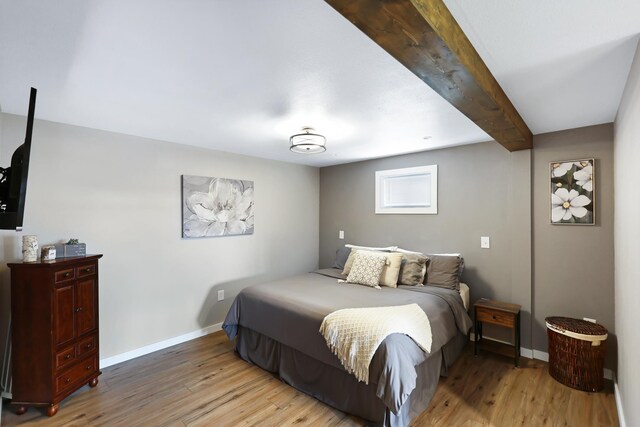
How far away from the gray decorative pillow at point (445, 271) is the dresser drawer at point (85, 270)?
319 centimetres

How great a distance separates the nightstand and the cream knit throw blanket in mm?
980

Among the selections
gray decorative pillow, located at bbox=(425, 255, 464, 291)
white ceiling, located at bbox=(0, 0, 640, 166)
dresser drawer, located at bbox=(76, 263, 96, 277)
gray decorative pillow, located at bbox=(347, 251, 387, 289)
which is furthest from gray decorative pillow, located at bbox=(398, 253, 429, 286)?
dresser drawer, located at bbox=(76, 263, 96, 277)

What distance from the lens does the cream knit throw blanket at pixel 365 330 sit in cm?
197

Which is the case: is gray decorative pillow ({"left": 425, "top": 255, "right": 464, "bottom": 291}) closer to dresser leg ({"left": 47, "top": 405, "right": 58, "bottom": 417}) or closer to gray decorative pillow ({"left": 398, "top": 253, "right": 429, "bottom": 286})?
gray decorative pillow ({"left": 398, "top": 253, "right": 429, "bottom": 286})

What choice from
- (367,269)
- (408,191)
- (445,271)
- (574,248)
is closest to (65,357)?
(367,269)

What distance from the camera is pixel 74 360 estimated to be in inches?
91.4

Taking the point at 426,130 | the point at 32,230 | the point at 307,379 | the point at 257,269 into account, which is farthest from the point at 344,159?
the point at 32,230

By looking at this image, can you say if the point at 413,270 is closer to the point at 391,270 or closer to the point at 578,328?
the point at 391,270

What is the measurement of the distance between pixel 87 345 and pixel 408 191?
3.73 metres

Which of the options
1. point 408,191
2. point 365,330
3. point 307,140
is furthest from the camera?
point 408,191

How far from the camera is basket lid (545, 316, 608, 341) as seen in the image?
7.75 feet

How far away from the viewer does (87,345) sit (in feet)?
8.03

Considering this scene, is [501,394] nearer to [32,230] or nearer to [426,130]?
[426,130]

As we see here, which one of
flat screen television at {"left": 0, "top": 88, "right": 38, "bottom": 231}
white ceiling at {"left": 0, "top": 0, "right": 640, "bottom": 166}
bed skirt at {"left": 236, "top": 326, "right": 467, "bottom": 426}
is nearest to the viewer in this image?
white ceiling at {"left": 0, "top": 0, "right": 640, "bottom": 166}
